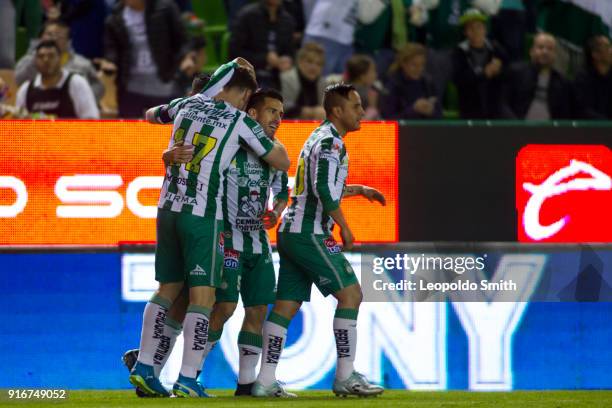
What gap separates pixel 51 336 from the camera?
10102 mm

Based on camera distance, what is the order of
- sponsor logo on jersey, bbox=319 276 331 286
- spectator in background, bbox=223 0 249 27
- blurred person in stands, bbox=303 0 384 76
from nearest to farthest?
1. sponsor logo on jersey, bbox=319 276 331 286
2. blurred person in stands, bbox=303 0 384 76
3. spectator in background, bbox=223 0 249 27

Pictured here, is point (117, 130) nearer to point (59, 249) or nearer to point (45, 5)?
point (59, 249)

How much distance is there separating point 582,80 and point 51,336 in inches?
241

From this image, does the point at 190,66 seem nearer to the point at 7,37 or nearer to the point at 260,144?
the point at 7,37

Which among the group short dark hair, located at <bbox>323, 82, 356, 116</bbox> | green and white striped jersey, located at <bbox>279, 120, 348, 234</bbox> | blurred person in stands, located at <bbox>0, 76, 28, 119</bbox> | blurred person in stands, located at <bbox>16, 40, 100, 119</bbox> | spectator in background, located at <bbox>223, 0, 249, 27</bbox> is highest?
spectator in background, located at <bbox>223, 0, 249, 27</bbox>

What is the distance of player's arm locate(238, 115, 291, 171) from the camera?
8555 millimetres

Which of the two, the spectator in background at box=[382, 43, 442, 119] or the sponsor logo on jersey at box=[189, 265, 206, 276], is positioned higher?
the spectator in background at box=[382, 43, 442, 119]

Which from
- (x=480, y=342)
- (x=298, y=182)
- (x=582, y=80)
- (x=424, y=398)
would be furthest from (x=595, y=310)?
(x=582, y=80)

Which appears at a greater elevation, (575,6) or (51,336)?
(575,6)

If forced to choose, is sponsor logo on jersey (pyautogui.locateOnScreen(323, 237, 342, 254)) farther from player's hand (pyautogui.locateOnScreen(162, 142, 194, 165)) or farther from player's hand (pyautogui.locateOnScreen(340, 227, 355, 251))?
player's hand (pyautogui.locateOnScreen(162, 142, 194, 165))

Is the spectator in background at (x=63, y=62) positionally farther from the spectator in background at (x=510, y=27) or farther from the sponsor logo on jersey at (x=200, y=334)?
the sponsor logo on jersey at (x=200, y=334)

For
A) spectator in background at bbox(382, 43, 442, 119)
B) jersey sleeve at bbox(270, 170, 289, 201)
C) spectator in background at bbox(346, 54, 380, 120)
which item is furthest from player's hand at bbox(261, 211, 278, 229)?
spectator in background at bbox(382, 43, 442, 119)

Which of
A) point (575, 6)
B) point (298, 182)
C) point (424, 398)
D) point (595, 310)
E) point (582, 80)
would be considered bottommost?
point (424, 398)

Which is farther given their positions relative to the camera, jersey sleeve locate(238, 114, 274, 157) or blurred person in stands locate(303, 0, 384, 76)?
blurred person in stands locate(303, 0, 384, 76)
